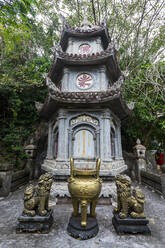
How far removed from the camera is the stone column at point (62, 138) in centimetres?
625

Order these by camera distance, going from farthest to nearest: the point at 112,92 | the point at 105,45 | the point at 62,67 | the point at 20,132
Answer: the point at 20,132
the point at 105,45
the point at 62,67
the point at 112,92

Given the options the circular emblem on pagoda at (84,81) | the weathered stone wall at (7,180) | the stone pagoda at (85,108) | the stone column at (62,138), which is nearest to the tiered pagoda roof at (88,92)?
the stone pagoda at (85,108)

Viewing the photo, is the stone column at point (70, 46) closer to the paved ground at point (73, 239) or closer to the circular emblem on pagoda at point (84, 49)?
the circular emblem on pagoda at point (84, 49)

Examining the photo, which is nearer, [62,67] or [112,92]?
[112,92]

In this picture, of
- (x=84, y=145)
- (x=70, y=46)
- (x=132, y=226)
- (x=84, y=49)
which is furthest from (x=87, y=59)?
(x=132, y=226)

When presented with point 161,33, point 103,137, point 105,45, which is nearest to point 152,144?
point 103,137

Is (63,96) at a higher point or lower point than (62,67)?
lower

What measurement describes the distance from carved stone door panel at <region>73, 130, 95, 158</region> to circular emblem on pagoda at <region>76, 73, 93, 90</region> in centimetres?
263

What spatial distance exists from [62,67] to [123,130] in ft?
24.5

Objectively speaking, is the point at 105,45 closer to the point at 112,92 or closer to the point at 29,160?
the point at 112,92

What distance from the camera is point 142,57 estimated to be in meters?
12.6

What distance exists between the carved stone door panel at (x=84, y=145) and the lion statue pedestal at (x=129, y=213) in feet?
9.74

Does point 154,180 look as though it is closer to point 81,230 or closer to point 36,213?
point 81,230

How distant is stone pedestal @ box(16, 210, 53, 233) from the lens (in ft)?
11.1
